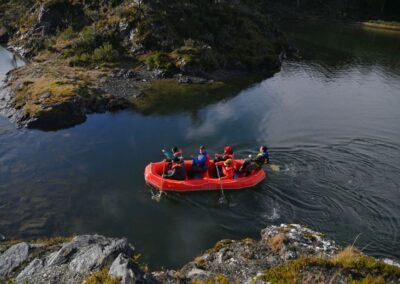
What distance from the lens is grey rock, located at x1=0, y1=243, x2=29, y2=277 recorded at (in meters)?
13.6

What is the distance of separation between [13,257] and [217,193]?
11.2 metres

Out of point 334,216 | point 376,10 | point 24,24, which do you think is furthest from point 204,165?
point 376,10

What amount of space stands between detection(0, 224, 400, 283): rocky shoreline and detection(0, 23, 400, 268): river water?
353 centimetres

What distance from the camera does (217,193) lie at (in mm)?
22328

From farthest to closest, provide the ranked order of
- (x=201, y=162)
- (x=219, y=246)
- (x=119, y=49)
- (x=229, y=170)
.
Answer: (x=119, y=49) < (x=201, y=162) < (x=229, y=170) < (x=219, y=246)

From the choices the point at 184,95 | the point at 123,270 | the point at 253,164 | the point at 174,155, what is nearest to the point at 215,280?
the point at 123,270

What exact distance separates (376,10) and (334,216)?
81.3 metres

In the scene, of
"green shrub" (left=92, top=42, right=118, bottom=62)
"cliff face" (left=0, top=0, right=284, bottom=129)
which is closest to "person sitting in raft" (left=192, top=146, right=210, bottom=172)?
"cliff face" (left=0, top=0, right=284, bottom=129)

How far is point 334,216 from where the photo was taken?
64.2 ft

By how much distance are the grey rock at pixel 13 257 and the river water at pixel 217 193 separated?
13.6ft

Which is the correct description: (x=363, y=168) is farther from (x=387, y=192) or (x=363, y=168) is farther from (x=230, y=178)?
(x=230, y=178)

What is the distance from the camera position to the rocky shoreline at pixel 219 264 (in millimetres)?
11805

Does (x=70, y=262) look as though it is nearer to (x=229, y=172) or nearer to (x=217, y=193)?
(x=217, y=193)

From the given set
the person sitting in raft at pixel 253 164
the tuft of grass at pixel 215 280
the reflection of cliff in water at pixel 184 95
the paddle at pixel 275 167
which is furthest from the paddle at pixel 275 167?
the tuft of grass at pixel 215 280
